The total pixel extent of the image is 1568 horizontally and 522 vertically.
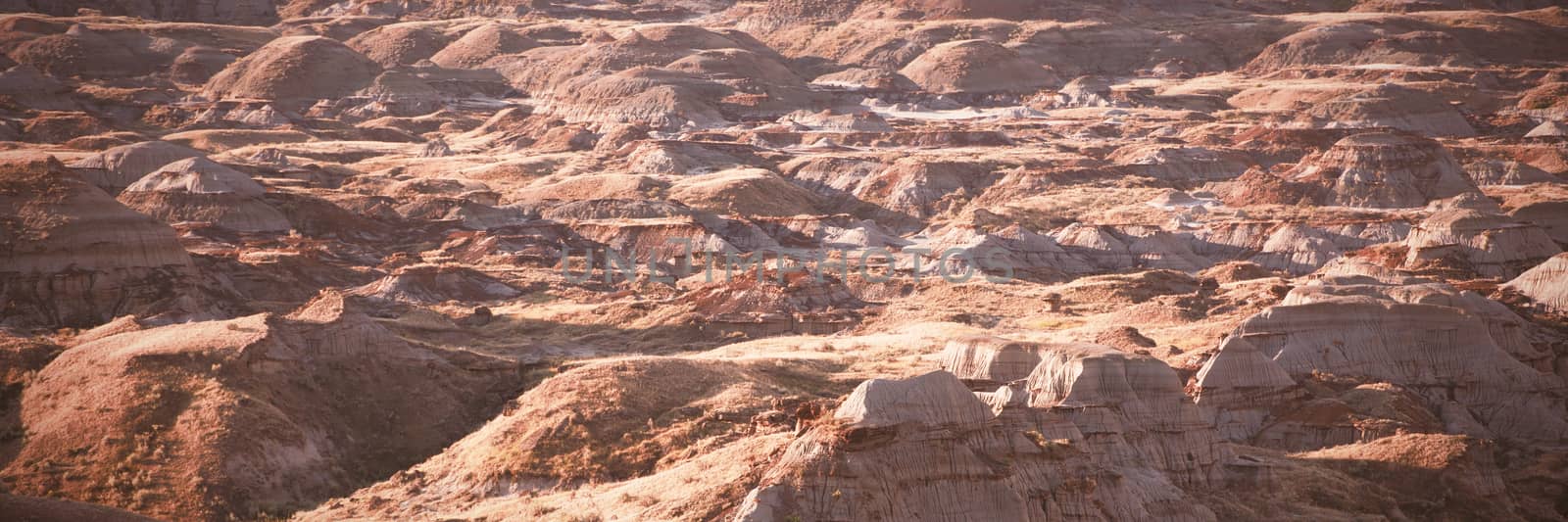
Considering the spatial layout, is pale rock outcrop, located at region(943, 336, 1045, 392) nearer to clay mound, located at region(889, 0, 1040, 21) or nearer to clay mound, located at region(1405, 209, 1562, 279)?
clay mound, located at region(1405, 209, 1562, 279)

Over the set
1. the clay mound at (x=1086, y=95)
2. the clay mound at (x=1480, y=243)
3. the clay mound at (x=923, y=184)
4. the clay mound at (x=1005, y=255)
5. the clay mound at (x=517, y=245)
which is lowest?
the clay mound at (x=1086, y=95)

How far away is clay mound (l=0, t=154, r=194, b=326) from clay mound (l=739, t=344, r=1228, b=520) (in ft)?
110

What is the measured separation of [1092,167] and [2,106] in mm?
75429

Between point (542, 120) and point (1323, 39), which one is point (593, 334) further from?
point (1323, 39)

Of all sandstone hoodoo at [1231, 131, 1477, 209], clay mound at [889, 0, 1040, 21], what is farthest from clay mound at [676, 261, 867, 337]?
clay mound at [889, 0, 1040, 21]

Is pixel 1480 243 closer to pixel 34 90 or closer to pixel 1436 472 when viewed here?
pixel 1436 472

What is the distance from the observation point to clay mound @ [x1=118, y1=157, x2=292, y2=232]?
79.3 m

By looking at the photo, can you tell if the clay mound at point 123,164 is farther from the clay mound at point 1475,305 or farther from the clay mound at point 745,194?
the clay mound at point 1475,305

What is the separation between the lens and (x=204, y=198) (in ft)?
264

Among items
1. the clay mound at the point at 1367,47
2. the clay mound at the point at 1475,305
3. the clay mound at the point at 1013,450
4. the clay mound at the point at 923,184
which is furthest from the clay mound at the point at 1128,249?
the clay mound at the point at 1367,47

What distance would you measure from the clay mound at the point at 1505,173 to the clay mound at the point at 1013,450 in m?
71.4

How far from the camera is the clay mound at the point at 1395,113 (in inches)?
4493

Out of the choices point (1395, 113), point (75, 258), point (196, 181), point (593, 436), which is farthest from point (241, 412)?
point (1395, 113)

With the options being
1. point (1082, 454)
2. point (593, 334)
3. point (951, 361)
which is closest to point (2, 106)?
point (593, 334)
